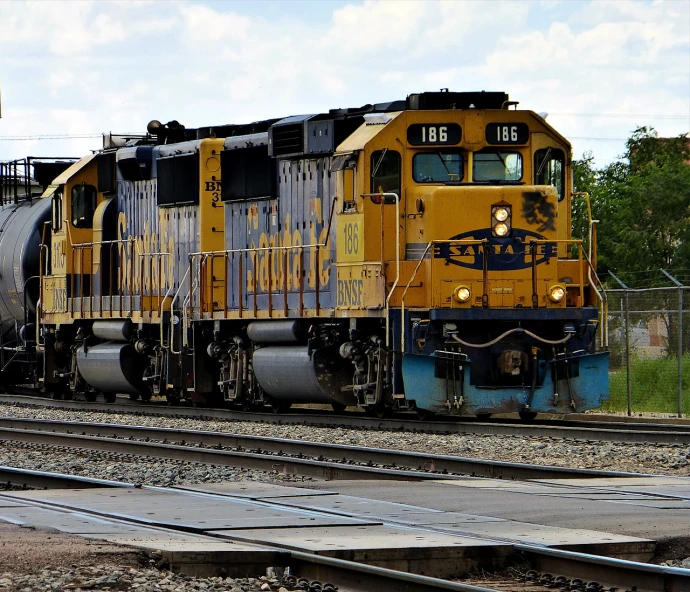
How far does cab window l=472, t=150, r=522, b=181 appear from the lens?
16000 mm

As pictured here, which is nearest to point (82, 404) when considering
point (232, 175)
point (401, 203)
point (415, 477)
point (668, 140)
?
point (232, 175)

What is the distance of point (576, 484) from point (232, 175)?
411 inches

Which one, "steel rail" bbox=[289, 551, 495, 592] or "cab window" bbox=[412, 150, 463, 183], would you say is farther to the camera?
"cab window" bbox=[412, 150, 463, 183]

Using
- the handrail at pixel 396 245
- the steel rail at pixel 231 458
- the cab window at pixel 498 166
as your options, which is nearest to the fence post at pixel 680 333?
the cab window at pixel 498 166

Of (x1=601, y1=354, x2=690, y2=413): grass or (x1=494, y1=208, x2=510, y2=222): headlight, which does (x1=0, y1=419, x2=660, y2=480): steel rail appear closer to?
(x1=494, y1=208, x2=510, y2=222): headlight

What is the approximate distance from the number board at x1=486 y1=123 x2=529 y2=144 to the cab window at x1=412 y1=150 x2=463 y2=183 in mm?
446

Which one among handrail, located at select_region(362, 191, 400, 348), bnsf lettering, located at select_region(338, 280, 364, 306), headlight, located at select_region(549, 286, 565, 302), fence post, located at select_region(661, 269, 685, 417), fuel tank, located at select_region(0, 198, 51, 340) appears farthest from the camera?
fuel tank, located at select_region(0, 198, 51, 340)

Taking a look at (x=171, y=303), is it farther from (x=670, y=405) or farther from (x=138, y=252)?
(x=670, y=405)

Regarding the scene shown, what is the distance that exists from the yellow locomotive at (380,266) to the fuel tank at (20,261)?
4.28m

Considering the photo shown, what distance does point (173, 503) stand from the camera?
28.4 ft

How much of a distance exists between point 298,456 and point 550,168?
5.47 metres

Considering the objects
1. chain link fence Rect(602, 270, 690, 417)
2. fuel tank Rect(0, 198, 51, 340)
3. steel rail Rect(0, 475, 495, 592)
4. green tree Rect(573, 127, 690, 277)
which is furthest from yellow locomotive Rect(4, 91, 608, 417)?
green tree Rect(573, 127, 690, 277)

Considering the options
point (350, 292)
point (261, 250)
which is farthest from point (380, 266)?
point (261, 250)

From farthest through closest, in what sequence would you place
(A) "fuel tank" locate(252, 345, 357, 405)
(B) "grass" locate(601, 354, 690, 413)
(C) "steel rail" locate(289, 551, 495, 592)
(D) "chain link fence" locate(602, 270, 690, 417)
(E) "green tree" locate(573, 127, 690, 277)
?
(E) "green tree" locate(573, 127, 690, 277)
(B) "grass" locate(601, 354, 690, 413)
(D) "chain link fence" locate(602, 270, 690, 417)
(A) "fuel tank" locate(252, 345, 357, 405)
(C) "steel rail" locate(289, 551, 495, 592)
